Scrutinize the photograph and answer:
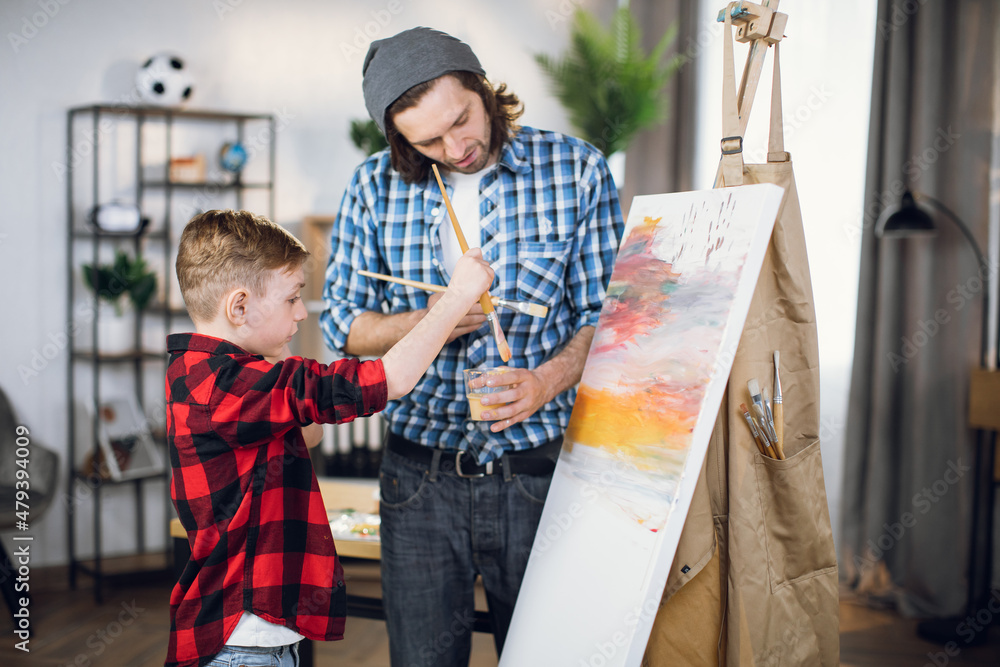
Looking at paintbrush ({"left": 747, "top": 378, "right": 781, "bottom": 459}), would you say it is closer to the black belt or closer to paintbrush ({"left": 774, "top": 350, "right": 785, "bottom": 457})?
paintbrush ({"left": 774, "top": 350, "right": 785, "bottom": 457})

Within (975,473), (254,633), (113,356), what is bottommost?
(975,473)

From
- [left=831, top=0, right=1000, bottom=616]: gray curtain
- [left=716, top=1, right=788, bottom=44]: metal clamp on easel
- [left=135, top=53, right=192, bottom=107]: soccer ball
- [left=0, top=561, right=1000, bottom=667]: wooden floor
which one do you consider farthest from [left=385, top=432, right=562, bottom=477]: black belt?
[left=135, top=53, right=192, bottom=107]: soccer ball

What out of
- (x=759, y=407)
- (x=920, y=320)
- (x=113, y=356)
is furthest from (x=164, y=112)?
(x=920, y=320)

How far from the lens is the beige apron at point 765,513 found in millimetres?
1031

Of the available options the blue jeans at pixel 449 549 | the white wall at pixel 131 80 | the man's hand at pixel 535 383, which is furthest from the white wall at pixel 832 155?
the blue jeans at pixel 449 549

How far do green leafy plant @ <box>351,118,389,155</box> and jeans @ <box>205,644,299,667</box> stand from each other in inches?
100.0

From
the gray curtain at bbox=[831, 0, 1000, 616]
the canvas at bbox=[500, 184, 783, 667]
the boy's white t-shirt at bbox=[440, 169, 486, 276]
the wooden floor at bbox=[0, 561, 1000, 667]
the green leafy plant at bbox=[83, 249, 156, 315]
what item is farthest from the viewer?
the green leafy plant at bbox=[83, 249, 156, 315]

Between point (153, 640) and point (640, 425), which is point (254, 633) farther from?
point (153, 640)

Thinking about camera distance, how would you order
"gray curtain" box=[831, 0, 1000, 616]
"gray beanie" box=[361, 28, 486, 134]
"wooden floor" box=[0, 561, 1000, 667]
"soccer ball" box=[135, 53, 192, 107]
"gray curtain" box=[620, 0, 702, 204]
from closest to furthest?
"gray beanie" box=[361, 28, 486, 134] < "wooden floor" box=[0, 561, 1000, 667] < "gray curtain" box=[831, 0, 1000, 616] < "soccer ball" box=[135, 53, 192, 107] < "gray curtain" box=[620, 0, 702, 204]

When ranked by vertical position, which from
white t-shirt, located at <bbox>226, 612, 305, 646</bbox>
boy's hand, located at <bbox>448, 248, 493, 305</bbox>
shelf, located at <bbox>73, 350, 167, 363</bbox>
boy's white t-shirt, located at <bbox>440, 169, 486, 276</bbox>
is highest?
boy's white t-shirt, located at <bbox>440, 169, 486, 276</bbox>

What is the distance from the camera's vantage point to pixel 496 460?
4.12 ft

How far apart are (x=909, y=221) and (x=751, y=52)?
171 centimetres

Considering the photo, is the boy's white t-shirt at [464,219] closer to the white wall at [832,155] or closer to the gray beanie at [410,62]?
the gray beanie at [410,62]

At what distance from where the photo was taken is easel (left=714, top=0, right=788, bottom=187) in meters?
1.04
